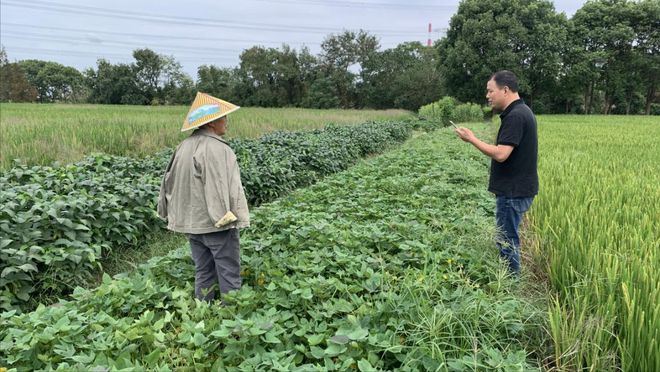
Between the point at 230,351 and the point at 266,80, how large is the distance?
59265 millimetres

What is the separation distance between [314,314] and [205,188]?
1221 millimetres

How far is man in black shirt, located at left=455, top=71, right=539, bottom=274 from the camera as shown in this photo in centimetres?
370

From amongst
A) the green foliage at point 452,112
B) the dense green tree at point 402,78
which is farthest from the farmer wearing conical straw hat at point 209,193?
the dense green tree at point 402,78

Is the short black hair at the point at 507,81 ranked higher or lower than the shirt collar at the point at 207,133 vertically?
higher

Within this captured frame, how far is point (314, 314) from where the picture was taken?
2.74 meters

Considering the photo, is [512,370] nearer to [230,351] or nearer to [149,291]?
[230,351]

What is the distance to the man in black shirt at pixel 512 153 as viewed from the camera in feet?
12.1

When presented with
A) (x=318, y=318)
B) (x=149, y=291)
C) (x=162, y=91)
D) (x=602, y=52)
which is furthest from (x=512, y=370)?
(x=162, y=91)

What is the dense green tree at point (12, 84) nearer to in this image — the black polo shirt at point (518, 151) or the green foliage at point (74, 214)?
the green foliage at point (74, 214)

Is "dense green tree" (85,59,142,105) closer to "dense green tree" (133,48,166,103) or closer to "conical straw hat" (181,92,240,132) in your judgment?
"dense green tree" (133,48,166,103)

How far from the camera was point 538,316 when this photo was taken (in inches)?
106

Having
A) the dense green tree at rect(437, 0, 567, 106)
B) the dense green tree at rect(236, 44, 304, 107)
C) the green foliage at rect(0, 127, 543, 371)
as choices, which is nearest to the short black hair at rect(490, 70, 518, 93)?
the green foliage at rect(0, 127, 543, 371)

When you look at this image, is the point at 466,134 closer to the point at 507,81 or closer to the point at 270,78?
the point at 507,81

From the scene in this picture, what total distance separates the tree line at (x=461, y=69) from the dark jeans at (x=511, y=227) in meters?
41.5
